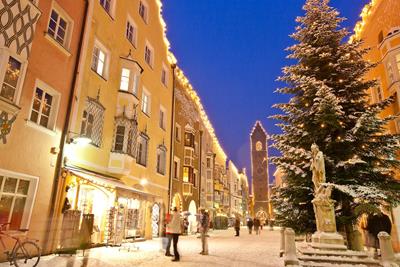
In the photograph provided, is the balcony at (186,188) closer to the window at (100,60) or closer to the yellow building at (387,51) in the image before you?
the window at (100,60)

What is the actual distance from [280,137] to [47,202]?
10907 mm

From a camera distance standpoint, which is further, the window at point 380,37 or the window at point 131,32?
the window at point 380,37

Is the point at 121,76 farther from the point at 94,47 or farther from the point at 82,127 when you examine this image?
the point at 82,127

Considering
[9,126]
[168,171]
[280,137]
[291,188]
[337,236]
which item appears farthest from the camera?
[168,171]

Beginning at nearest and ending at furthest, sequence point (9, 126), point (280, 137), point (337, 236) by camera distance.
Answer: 1. point (9, 126)
2. point (337, 236)
3. point (280, 137)

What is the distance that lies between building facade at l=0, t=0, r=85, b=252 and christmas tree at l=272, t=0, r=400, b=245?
1007 centimetres

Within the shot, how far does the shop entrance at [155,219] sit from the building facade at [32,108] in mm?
10778

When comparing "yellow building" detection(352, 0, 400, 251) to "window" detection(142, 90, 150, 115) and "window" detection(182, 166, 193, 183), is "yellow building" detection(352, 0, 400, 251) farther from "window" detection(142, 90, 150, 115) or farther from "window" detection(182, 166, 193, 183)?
"window" detection(182, 166, 193, 183)

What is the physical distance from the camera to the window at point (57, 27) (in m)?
11.7

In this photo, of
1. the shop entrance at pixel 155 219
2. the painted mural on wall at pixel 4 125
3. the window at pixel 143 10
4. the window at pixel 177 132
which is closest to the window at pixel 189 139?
the window at pixel 177 132

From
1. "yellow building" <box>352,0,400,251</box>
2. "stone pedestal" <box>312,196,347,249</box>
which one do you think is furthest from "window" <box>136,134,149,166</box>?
"yellow building" <box>352,0,400,251</box>

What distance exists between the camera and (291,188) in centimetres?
1346

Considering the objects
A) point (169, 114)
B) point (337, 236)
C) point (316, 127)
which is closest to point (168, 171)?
point (169, 114)

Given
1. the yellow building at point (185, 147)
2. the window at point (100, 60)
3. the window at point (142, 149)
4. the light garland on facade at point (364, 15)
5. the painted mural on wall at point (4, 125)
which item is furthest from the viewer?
the yellow building at point (185, 147)
